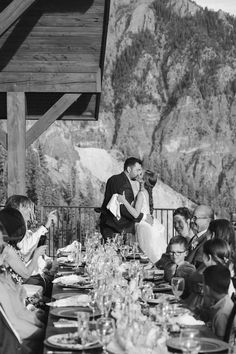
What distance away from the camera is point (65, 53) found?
429 inches

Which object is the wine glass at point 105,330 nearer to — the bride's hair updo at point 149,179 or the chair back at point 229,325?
the chair back at point 229,325

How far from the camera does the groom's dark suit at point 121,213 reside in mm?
9764

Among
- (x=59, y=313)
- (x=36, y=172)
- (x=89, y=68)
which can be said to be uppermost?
(x=89, y=68)

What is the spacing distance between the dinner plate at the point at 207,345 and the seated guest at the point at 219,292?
54 cm

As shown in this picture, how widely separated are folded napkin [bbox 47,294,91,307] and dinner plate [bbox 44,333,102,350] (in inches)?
37.6

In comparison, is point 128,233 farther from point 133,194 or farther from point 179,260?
point 179,260

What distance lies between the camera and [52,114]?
1109cm

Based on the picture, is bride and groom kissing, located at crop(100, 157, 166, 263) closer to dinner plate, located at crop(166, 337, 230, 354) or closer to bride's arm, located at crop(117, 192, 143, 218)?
bride's arm, located at crop(117, 192, 143, 218)

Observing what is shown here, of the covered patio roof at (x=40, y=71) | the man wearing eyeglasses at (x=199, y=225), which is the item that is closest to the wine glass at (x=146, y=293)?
the man wearing eyeglasses at (x=199, y=225)

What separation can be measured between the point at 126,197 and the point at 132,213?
0.25 metres

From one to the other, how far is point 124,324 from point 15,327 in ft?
4.75

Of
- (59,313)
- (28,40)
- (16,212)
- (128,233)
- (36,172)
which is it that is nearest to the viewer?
(59,313)

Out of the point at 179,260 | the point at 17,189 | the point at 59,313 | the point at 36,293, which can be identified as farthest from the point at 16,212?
the point at 17,189

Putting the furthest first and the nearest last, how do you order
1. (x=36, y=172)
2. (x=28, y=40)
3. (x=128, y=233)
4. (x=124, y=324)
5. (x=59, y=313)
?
(x=36, y=172) → (x=28, y=40) → (x=128, y=233) → (x=59, y=313) → (x=124, y=324)
